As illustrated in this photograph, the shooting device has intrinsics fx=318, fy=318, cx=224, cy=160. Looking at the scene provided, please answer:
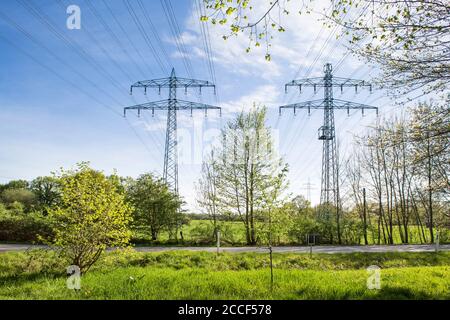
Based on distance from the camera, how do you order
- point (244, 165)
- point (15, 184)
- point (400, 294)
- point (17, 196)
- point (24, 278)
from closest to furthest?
1. point (400, 294)
2. point (24, 278)
3. point (244, 165)
4. point (17, 196)
5. point (15, 184)

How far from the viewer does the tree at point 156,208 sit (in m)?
24.1

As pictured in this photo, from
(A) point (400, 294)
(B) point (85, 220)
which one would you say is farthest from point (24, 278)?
(A) point (400, 294)

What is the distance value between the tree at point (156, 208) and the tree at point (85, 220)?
13.7 m

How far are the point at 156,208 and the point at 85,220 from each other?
14.7 meters

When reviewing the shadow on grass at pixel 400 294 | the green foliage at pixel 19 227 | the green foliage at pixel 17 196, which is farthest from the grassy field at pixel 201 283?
the green foliage at pixel 17 196

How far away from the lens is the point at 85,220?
982 centimetres

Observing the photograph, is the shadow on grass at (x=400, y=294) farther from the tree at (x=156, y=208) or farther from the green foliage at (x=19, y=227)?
the green foliage at (x=19, y=227)

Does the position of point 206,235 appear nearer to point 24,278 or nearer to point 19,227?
point 19,227

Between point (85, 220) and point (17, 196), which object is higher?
point (17, 196)
